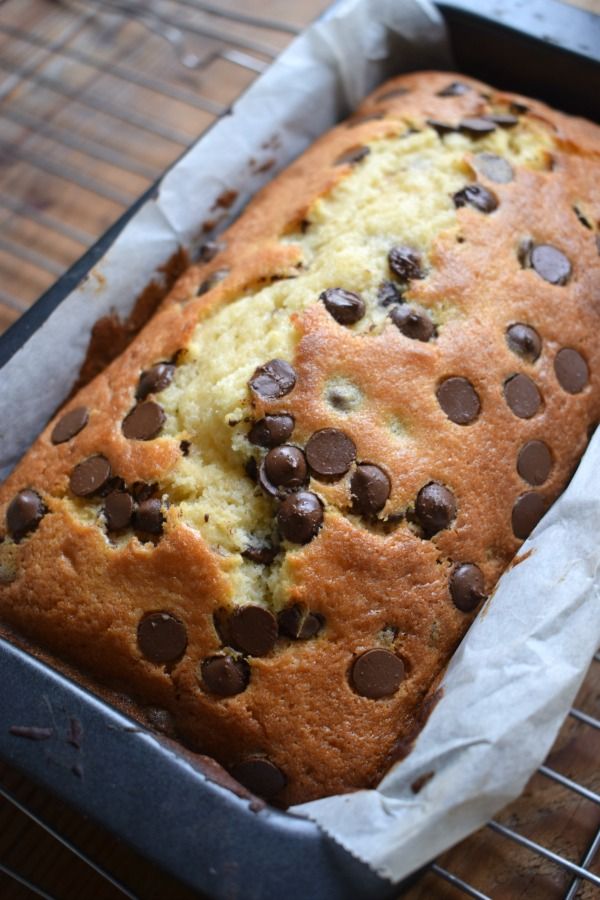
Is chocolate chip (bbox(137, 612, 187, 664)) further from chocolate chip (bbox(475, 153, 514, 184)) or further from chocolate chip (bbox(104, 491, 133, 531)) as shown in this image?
chocolate chip (bbox(475, 153, 514, 184))

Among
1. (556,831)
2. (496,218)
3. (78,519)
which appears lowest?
(556,831)

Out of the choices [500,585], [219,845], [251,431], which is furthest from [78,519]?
[500,585]

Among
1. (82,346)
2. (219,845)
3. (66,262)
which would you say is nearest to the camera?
(219,845)

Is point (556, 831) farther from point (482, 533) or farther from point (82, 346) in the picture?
point (82, 346)

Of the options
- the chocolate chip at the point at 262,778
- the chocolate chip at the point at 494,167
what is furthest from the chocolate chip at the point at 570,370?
the chocolate chip at the point at 262,778

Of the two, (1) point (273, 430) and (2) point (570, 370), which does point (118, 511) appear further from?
(2) point (570, 370)

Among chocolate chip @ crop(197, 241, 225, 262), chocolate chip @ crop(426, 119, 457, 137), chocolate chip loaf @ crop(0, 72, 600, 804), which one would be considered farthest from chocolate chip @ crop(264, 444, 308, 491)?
chocolate chip @ crop(426, 119, 457, 137)
